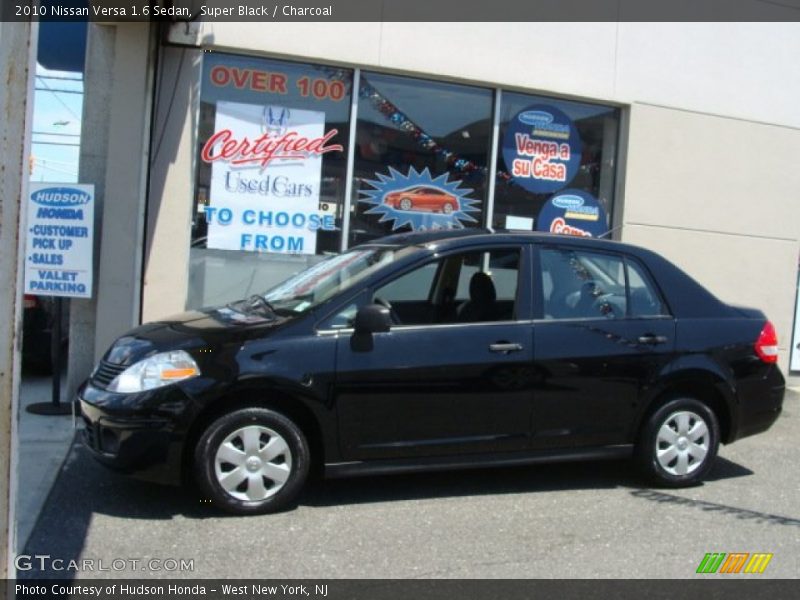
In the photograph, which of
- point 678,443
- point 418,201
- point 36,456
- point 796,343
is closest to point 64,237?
point 36,456

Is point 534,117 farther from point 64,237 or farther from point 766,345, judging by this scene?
point 64,237

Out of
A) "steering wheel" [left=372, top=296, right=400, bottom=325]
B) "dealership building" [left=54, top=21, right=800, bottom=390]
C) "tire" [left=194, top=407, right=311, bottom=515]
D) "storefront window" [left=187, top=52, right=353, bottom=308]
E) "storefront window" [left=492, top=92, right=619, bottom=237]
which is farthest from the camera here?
"storefront window" [left=492, top=92, right=619, bottom=237]

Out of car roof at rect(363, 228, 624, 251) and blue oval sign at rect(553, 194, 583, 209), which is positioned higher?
blue oval sign at rect(553, 194, 583, 209)

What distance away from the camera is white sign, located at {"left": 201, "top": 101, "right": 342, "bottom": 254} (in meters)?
8.65

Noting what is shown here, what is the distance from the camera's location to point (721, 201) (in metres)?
10.5

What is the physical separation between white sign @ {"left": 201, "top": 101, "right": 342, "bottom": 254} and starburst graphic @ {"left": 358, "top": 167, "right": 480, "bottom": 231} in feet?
1.95

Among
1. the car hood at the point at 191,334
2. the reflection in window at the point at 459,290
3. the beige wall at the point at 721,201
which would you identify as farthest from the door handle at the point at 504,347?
the beige wall at the point at 721,201

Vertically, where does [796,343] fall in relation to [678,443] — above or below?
above

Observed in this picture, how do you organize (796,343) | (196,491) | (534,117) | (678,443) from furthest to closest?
(796,343), (534,117), (678,443), (196,491)

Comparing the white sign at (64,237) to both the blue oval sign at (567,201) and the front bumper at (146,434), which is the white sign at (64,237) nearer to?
the front bumper at (146,434)

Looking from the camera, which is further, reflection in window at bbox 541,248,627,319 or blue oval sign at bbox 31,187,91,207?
blue oval sign at bbox 31,187,91,207

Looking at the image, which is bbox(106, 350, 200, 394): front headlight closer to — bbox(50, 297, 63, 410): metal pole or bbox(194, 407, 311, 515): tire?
bbox(194, 407, 311, 515): tire

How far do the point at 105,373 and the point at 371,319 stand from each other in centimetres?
167

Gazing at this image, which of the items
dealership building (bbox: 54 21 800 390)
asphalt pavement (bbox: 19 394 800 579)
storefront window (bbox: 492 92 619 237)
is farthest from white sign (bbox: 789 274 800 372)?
asphalt pavement (bbox: 19 394 800 579)
